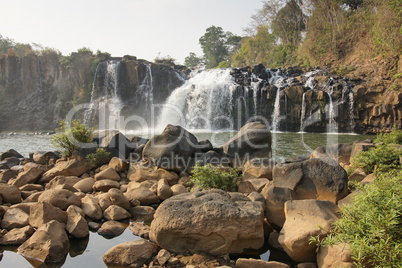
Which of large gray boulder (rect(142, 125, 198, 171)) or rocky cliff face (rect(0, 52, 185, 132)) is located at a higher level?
rocky cliff face (rect(0, 52, 185, 132))

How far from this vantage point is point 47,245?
3.88 metres

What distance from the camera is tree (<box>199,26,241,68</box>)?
5262cm

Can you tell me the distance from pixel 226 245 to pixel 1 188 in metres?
4.45

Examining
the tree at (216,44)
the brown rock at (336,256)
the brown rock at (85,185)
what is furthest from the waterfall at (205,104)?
the tree at (216,44)

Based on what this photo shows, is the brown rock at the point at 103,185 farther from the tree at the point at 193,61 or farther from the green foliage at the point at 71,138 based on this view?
the tree at the point at 193,61

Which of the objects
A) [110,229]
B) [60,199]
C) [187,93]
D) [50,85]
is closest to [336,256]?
[110,229]

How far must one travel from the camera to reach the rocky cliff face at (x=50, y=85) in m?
28.1

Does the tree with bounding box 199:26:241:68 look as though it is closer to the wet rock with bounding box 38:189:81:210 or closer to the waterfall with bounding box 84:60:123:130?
the waterfall with bounding box 84:60:123:130

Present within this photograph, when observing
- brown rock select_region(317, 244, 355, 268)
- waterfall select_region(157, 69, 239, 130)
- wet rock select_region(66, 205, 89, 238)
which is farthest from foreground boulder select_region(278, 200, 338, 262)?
waterfall select_region(157, 69, 239, 130)

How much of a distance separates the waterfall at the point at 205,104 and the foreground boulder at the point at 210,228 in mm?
17320

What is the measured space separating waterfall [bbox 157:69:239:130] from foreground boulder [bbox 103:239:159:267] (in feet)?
57.5

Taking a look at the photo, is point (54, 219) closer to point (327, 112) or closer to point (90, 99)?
point (327, 112)

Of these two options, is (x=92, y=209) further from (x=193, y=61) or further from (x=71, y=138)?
(x=193, y=61)

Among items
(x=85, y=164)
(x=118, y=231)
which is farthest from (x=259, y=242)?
(x=85, y=164)
